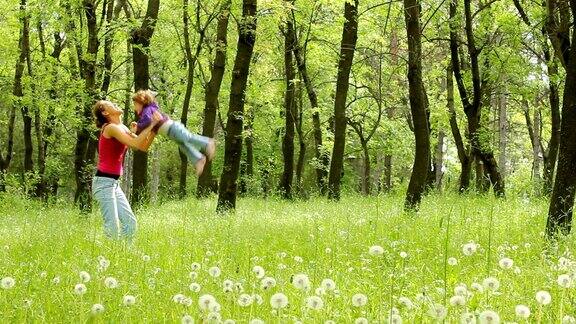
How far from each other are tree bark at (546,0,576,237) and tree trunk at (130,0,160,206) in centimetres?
973

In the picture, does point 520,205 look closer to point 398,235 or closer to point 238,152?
point 398,235

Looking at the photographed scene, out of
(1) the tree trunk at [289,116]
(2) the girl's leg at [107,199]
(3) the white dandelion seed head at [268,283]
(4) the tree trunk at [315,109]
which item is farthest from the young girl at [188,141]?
(1) the tree trunk at [289,116]

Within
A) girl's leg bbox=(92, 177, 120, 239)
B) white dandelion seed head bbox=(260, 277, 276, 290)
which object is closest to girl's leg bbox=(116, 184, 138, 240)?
girl's leg bbox=(92, 177, 120, 239)

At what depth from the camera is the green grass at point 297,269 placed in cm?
369

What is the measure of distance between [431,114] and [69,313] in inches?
961

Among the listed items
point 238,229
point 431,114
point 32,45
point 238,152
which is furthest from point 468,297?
point 32,45

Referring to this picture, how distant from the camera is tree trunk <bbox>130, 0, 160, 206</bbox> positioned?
45.6 feet

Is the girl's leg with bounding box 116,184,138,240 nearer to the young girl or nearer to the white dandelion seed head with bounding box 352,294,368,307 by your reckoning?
the young girl

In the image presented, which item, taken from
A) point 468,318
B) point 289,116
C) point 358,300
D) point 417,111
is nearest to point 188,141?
point 358,300

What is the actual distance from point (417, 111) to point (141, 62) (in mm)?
7378

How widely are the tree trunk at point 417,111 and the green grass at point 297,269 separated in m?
1.58

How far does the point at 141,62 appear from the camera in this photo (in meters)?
14.6

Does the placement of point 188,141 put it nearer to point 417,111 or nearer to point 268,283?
point 268,283

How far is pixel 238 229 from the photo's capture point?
8.65m
